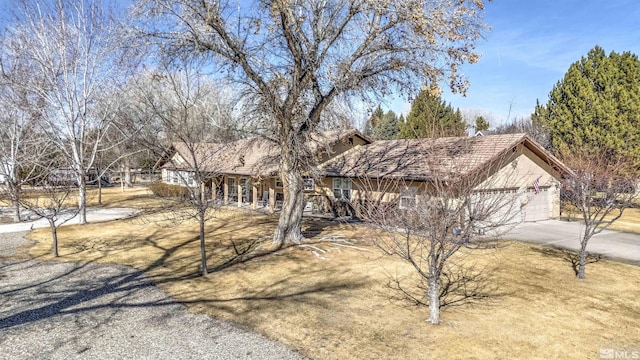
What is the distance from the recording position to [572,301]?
863 centimetres

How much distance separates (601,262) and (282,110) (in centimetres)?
1177

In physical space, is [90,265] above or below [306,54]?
below

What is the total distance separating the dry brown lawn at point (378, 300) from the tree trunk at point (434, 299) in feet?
0.65

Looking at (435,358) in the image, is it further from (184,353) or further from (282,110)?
(282,110)

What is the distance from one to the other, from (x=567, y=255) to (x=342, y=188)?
12.3m

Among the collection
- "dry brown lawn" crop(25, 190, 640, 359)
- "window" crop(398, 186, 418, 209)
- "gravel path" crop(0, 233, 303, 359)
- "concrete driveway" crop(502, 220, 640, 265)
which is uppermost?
"window" crop(398, 186, 418, 209)

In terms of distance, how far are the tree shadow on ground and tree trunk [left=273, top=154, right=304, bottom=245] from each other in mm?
8876

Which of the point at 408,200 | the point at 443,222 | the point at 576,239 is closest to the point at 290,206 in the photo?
the point at 408,200

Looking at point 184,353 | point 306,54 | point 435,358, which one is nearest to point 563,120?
point 306,54

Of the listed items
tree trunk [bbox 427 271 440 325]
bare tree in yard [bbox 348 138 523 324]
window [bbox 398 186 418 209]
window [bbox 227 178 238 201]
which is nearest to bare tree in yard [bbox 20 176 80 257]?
window [bbox 227 178 238 201]

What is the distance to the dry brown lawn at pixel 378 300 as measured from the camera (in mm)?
6586

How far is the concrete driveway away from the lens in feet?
44.2

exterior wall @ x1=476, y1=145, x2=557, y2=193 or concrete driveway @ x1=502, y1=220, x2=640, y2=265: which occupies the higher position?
exterior wall @ x1=476, y1=145, x2=557, y2=193

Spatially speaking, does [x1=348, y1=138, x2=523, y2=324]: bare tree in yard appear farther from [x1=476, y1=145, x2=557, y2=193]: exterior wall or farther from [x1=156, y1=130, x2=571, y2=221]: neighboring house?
[x1=476, y1=145, x2=557, y2=193]: exterior wall
